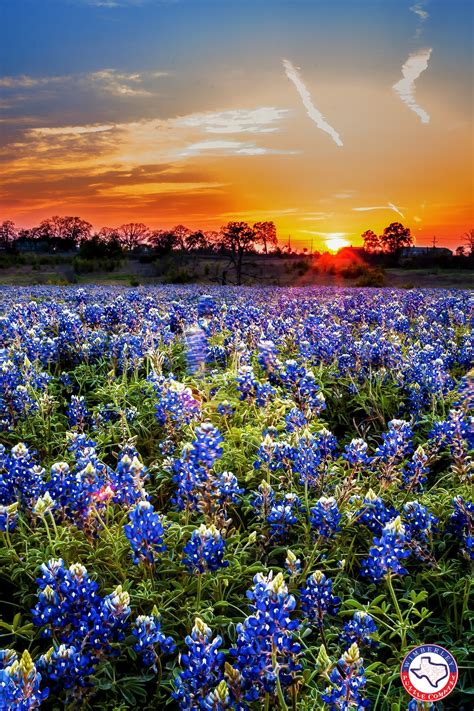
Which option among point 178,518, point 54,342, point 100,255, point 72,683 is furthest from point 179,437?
point 100,255

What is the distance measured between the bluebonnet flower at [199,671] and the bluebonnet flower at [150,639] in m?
0.29

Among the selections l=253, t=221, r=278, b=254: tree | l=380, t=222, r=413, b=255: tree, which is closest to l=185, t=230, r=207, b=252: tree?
l=253, t=221, r=278, b=254: tree

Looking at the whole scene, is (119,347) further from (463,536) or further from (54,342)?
(463,536)

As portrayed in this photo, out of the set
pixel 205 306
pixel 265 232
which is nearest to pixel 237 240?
pixel 265 232

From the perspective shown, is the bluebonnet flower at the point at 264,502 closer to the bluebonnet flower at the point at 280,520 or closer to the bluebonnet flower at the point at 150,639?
the bluebonnet flower at the point at 280,520

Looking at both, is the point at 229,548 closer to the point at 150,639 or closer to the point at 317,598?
the point at 317,598

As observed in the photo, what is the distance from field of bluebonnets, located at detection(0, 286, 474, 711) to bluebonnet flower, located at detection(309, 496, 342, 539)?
11 mm

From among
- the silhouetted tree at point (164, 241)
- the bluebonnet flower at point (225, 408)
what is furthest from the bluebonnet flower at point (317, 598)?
the silhouetted tree at point (164, 241)

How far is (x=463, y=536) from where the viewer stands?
304 centimetres

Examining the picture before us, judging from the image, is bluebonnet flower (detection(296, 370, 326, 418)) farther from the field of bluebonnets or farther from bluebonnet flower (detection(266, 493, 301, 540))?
bluebonnet flower (detection(266, 493, 301, 540))

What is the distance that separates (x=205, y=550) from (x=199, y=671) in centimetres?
67

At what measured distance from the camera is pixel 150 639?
2312 millimetres

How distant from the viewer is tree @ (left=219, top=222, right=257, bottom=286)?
3700 centimetres

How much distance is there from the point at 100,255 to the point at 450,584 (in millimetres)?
54741
